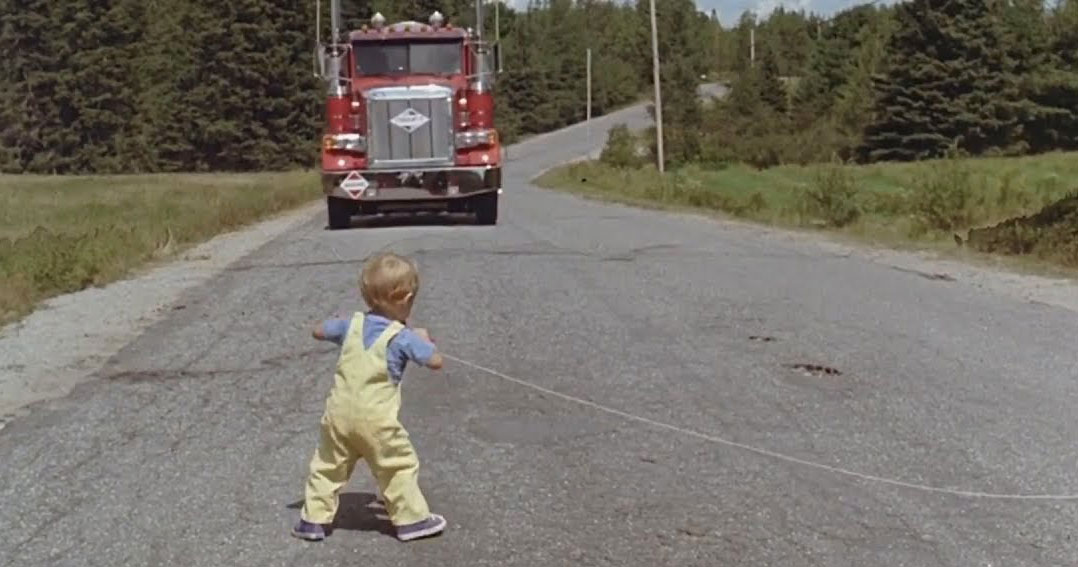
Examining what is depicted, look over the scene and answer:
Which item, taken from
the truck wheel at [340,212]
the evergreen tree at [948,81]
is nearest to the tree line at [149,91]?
the evergreen tree at [948,81]

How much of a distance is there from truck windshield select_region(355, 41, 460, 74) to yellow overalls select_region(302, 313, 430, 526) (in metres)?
16.7

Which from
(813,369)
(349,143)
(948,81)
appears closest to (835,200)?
(349,143)

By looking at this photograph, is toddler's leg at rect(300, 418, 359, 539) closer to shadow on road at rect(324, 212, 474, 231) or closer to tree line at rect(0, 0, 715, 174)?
shadow on road at rect(324, 212, 474, 231)

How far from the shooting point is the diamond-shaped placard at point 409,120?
856 inches

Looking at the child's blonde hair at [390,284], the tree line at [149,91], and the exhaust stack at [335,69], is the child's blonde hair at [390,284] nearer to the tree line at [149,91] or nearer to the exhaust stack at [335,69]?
the exhaust stack at [335,69]

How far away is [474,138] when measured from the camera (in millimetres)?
21891

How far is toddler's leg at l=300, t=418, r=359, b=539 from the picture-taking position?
5.57m

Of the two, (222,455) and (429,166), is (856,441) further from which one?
(429,166)

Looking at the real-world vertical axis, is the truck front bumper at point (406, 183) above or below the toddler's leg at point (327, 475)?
above

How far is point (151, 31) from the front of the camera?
264 feet

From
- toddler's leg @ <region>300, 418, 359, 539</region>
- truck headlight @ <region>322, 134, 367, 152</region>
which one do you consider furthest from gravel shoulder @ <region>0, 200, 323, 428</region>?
truck headlight @ <region>322, 134, 367, 152</region>

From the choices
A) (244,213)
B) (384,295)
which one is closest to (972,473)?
(384,295)

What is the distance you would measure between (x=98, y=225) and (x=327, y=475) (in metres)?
20.9

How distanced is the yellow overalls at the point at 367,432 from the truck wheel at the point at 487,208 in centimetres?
1692
